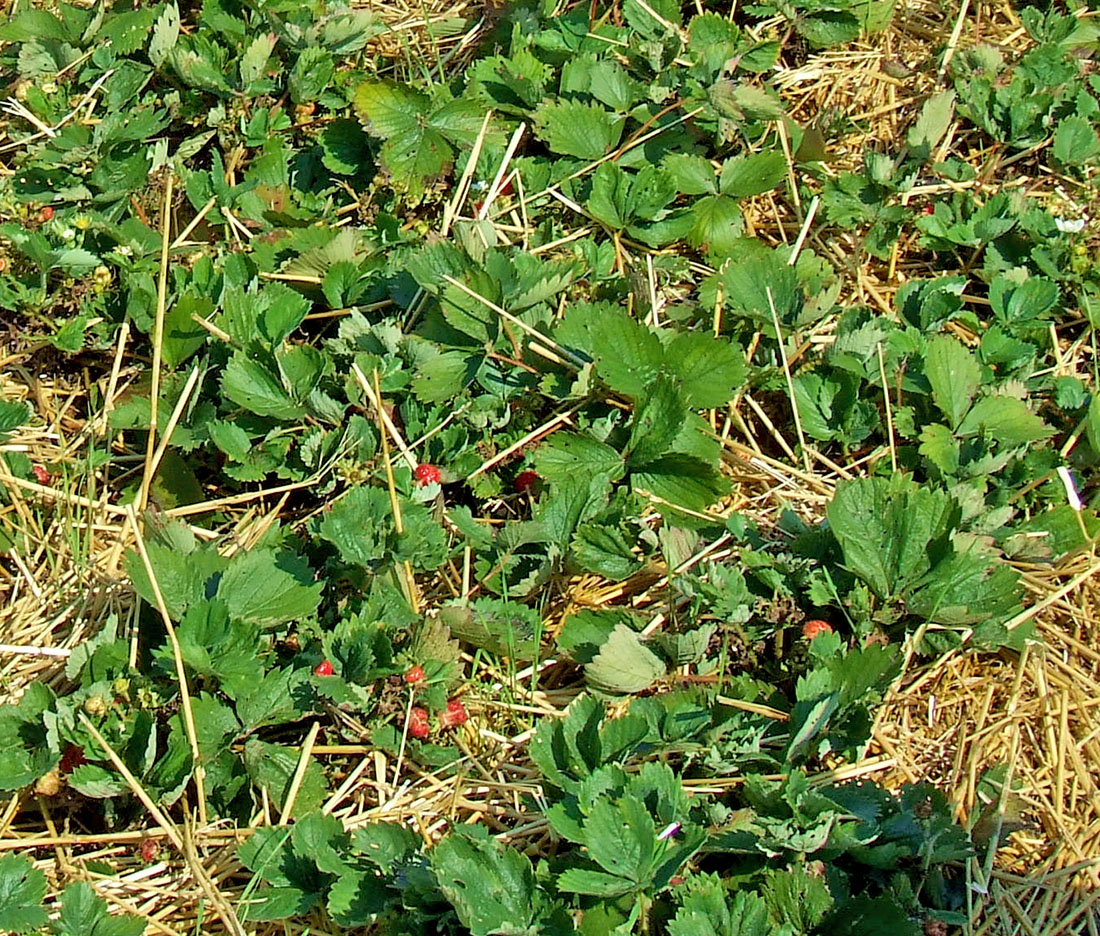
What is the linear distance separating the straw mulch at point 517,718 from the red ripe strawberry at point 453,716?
46 mm

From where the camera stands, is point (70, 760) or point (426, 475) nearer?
point (70, 760)

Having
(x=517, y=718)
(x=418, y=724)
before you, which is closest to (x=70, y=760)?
(x=418, y=724)

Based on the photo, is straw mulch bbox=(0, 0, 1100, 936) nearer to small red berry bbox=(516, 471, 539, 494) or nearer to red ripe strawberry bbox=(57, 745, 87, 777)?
red ripe strawberry bbox=(57, 745, 87, 777)

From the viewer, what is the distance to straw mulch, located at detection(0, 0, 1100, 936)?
1874 millimetres

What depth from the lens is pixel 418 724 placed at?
1.98m

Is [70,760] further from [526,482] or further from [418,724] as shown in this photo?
[526,482]

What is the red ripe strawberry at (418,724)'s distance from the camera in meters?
1.98

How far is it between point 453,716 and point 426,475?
0.46m

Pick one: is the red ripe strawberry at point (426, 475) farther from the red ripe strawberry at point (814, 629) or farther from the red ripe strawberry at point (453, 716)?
the red ripe strawberry at point (814, 629)

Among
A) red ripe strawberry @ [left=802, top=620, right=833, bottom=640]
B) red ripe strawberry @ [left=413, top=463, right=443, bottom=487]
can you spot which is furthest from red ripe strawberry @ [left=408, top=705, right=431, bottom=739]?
Result: red ripe strawberry @ [left=802, top=620, right=833, bottom=640]

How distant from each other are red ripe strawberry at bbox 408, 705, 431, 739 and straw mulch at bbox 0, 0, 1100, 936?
2.5 inches

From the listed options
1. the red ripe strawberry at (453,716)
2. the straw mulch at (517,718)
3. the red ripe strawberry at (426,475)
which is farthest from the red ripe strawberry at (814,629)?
the red ripe strawberry at (426,475)

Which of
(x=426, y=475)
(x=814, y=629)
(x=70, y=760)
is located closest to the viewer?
(x=70, y=760)

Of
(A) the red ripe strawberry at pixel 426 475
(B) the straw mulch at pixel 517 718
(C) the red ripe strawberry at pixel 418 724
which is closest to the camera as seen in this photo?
(B) the straw mulch at pixel 517 718
